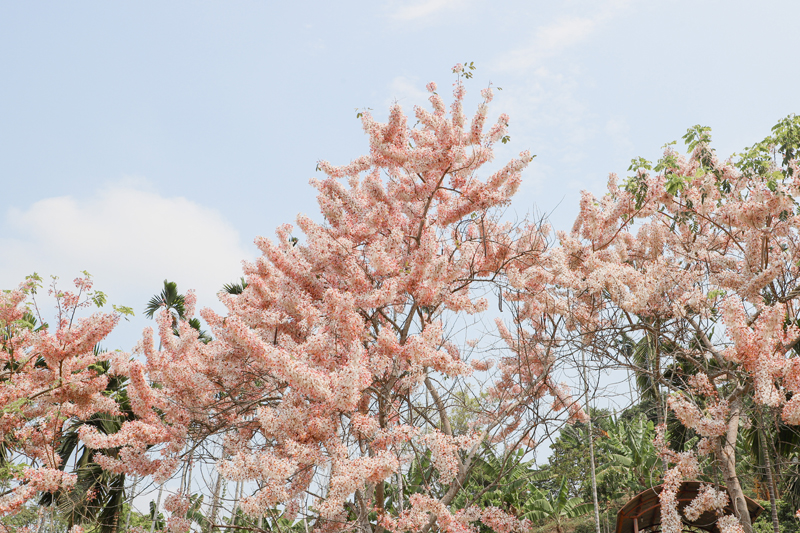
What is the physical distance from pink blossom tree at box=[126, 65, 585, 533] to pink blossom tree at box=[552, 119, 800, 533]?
30.0 inches

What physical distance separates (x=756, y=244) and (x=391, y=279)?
411 cm

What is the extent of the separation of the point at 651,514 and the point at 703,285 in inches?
179

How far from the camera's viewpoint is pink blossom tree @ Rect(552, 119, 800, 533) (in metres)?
6.01

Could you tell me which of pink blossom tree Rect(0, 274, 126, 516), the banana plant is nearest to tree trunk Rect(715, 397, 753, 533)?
pink blossom tree Rect(0, 274, 126, 516)

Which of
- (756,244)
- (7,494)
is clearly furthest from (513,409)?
(7,494)

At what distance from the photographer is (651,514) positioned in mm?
9703

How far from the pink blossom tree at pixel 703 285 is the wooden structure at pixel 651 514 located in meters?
0.89

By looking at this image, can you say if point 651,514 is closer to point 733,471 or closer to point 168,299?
point 733,471

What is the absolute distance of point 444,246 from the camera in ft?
25.0

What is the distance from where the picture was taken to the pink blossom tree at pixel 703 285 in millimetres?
6008

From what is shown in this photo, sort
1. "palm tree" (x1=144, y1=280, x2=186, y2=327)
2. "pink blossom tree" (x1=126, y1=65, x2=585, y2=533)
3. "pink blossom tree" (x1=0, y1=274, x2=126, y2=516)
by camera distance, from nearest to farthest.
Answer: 1. "pink blossom tree" (x1=126, y1=65, x2=585, y2=533)
2. "pink blossom tree" (x1=0, y1=274, x2=126, y2=516)
3. "palm tree" (x1=144, y1=280, x2=186, y2=327)

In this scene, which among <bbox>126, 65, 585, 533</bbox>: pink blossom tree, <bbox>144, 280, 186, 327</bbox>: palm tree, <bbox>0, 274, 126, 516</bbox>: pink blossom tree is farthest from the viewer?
<bbox>144, 280, 186, 327</bbox>: palm tree

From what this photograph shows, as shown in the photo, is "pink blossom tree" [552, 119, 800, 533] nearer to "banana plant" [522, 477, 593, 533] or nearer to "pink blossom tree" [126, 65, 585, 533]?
"pink blossom tree" [126, 65, 585, 533]

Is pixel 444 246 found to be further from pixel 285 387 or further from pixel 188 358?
pixel 188 358
